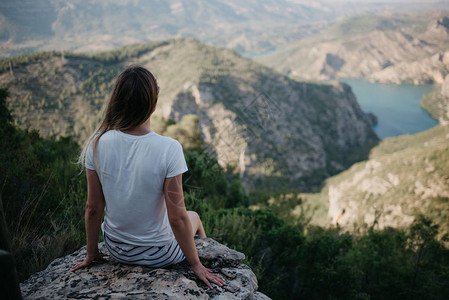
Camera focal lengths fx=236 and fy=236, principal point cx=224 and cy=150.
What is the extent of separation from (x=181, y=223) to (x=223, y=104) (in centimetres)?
6019

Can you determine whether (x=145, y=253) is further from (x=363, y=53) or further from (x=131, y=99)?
(x=363, y=53)

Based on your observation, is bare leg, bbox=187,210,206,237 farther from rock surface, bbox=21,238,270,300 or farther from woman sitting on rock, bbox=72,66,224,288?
woman sitting on rock, bbox=72,66,224,288

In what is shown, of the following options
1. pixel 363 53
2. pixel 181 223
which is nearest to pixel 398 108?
pixel 363 53

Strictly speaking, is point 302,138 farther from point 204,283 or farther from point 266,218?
point 204,283

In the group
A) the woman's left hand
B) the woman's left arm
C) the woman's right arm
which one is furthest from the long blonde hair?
the woman's left hand

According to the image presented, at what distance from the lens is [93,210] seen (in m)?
1.70

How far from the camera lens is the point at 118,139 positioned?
4.85 ft

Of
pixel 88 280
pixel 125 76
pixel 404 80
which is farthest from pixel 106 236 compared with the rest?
pixel 404 80

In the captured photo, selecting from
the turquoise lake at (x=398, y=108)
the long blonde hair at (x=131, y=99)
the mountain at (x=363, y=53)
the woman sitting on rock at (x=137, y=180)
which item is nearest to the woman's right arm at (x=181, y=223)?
the woman sitting on rock at (x=137, y=180)

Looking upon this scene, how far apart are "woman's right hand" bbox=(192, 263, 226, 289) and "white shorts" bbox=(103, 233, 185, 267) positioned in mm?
209

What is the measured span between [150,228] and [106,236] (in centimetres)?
41

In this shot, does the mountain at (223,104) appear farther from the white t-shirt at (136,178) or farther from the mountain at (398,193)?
the white t-shirt at (136,178)

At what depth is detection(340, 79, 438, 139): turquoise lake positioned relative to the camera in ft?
287

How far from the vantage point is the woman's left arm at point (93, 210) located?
5.37 feet
